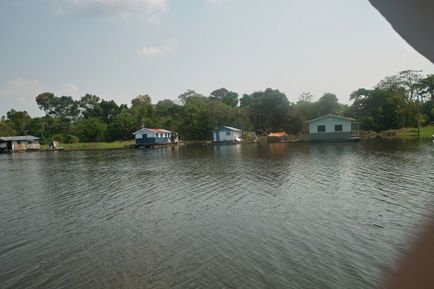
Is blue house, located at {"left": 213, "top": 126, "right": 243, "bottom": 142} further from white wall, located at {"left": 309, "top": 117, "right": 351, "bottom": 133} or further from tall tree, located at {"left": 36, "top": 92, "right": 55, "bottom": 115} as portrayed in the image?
tall tree, located at {"left": 36, "top": 92, "right": 55, "bottom": 115}

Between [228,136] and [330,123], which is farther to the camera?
[228,136]

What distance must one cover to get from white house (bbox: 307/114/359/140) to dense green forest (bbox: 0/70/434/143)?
46.7 ft

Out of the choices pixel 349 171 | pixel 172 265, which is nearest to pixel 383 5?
pixel 172 265

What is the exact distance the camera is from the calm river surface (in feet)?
26.0

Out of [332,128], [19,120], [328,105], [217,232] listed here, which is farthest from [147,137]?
Result: [217,232]

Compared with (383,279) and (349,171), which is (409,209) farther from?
(349,171)

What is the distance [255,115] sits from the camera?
259ft

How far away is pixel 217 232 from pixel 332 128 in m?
51.9

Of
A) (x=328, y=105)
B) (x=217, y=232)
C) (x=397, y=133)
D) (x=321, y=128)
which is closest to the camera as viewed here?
(x=217, y=232)

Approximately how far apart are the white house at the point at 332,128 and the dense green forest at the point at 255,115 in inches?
560

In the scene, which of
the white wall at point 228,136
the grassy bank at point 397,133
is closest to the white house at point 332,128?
the grassy bank at point 397,133

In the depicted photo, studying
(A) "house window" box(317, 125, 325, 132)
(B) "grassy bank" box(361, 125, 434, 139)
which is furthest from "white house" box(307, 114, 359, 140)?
(B) "grassy bank" box(361, 125, 434, 139)

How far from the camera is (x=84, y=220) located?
44.0 ft

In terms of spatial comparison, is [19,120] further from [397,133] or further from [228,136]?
[397,133]
